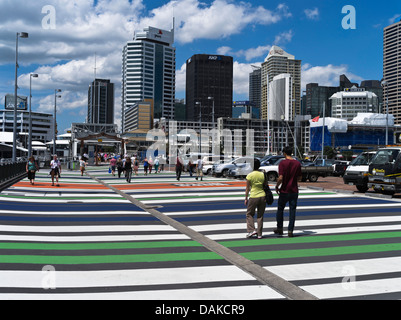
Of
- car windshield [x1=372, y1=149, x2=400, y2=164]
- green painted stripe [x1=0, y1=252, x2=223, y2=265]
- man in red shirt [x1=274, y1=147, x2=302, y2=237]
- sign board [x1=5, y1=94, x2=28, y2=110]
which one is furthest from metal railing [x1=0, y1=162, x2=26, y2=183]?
car windshield [x1=372, y1=149, x2=400, y2=164]

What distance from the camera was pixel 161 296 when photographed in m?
5.79

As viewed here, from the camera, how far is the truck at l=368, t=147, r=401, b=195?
62.8 ft

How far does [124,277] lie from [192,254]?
1.96 meters

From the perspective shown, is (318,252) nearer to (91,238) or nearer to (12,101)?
(91,238)

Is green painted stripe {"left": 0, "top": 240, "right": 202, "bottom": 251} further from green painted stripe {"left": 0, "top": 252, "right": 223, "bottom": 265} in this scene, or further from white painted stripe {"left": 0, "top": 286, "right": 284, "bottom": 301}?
white painted stripe {"left": 0, "top": 286, "right": 284, "bottom": 301}

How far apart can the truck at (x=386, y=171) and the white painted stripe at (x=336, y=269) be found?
483 inches

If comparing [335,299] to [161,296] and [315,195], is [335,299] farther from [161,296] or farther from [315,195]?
[315,195]

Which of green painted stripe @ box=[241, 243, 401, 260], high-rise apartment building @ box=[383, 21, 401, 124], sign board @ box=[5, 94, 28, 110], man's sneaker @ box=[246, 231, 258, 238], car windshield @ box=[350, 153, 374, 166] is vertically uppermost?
high-rise apartment building @ box=[383, 21, 401, 124]

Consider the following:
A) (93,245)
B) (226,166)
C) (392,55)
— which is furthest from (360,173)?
(392,55)

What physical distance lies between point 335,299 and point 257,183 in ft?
13.9

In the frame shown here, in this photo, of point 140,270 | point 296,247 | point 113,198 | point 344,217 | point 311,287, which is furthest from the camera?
point 113,198

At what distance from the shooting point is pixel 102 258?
805 centimetres

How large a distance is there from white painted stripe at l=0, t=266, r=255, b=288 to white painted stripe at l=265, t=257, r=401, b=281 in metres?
0.70

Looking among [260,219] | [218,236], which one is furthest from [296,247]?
[218,236]
